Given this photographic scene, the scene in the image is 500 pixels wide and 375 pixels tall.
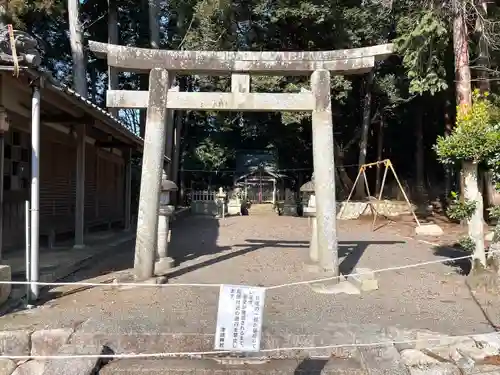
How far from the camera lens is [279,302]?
23.9 ft

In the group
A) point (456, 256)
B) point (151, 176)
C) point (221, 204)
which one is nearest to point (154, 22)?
point (221, 204)

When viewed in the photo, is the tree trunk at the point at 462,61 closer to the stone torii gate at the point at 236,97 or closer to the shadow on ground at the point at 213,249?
the shadow on ground at the point at 213,249

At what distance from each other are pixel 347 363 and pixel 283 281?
375 cm

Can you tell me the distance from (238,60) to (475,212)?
15.6 ft

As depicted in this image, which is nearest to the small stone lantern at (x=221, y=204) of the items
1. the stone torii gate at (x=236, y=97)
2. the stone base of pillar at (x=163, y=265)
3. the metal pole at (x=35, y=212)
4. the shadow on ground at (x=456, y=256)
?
the shadow on ground at (x=456, y=256)

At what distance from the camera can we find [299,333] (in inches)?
217

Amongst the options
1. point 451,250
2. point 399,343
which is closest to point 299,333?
point 399,343

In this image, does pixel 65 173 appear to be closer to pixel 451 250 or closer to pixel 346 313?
pixel 346 313

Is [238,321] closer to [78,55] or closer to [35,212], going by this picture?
[35,212]

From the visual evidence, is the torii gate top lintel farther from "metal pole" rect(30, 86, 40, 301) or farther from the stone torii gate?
"metal pole" rect(30, 86, 40, 301)

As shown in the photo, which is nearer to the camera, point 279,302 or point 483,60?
point 279,302

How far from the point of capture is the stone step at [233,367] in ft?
16.3

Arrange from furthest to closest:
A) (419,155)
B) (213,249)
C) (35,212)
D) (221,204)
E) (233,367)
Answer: (419,155), (221,204), (213,249), (35,212), (233,367)

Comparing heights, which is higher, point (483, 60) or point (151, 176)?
point (483, 60)
